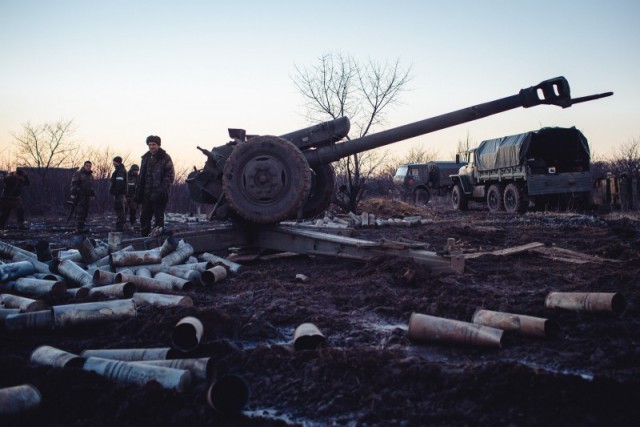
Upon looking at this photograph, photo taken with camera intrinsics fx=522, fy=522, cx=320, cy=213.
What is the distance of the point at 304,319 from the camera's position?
4262 millimetres

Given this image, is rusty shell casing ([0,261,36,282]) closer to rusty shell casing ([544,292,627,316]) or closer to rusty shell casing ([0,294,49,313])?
rusty shell casing ([0,294,49,313])

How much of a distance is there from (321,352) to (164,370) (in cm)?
91

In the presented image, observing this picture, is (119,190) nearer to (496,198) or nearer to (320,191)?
(320,191)

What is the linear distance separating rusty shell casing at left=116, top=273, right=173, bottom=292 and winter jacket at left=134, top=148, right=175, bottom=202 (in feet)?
13.3

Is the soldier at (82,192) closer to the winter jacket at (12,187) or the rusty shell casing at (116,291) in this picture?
the winter jacket at (12,187)

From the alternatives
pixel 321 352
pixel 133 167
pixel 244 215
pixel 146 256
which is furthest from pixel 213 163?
pixel 133 167

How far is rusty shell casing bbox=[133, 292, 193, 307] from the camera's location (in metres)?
4.49

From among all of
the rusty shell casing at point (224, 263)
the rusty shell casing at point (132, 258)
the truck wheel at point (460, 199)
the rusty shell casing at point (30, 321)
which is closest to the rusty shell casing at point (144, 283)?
the rusty shell casing at point (132, 258)

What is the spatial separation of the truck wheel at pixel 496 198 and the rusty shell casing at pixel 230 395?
18.9 meters

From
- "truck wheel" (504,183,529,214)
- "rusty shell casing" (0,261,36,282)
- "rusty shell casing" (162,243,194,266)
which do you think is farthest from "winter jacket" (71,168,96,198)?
"truck wheel" (504,183,529,214)

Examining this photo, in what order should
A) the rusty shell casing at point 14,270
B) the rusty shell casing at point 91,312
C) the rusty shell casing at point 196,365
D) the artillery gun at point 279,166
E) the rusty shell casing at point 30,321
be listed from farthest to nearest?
the artillery gun at point 279,166, the rusty shell casing at point 14,270, the rusty shell casing at point 91,312, the rusty shell casing at point 30,321, the rusty shell casing at point 196,365

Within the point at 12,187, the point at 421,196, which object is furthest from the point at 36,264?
the point at 421,196

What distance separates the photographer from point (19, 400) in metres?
2.47

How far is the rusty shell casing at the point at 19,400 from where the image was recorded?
2.41 m
